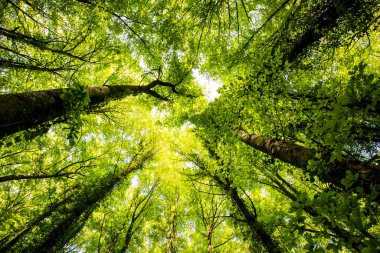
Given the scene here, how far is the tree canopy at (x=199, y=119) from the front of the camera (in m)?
2.70

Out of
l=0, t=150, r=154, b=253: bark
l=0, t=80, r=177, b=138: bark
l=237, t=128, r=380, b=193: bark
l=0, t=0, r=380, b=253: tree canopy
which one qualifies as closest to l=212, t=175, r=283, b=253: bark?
l=0, t=0, r=380, b=253: tree canopy

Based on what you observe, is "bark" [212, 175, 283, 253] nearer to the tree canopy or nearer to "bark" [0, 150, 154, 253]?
the tree canopy

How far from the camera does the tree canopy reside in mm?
2696

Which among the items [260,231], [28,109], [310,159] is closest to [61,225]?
[28,109]

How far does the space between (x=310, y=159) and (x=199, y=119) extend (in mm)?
6861

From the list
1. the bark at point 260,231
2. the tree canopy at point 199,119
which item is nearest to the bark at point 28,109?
the tree canopy at point 199,119

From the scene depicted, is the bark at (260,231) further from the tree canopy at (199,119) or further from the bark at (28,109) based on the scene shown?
the bark at (28,109)

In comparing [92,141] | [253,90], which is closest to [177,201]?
[92,141]

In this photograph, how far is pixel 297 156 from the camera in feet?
14.1

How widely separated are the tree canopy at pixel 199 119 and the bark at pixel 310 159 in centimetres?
3

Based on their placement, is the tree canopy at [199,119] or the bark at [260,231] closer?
the tree canopy at [199,119]

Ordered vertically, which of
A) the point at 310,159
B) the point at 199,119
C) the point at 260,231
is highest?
the point at 199,119

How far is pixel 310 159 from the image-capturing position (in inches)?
112

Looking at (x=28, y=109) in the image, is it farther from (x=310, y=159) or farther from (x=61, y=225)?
(x=61, y=225)
